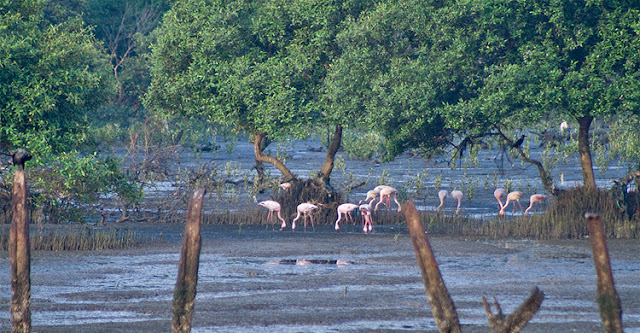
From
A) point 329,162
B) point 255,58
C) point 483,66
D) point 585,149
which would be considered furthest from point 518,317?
point 329,162

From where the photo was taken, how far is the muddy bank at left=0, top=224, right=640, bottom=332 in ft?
34.3

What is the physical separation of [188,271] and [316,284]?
5.28 m

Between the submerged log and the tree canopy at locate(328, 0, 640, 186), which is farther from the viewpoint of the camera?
the tree canopy at locate(328, 0, 640, 186)

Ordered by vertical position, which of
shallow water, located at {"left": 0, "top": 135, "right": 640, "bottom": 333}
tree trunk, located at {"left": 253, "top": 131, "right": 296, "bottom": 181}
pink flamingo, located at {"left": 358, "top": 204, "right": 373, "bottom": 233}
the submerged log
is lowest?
shallow water, located at {"left": 0, "top": 135, "right": 640, "bottom": 333}

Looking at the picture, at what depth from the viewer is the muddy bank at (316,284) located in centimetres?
1045

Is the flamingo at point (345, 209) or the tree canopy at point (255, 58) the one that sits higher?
the tree canopy at point (255, 58)

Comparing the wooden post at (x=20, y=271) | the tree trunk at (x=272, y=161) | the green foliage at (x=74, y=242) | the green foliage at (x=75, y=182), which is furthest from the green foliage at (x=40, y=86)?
the wooden post at (x=20, y=271)

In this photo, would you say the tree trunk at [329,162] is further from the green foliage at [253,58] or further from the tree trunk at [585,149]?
the tree trunk at [585,149]

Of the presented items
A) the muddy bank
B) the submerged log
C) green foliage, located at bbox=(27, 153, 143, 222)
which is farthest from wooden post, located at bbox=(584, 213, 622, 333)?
green foliage, located at bbox=(27, 153, 143, 222)

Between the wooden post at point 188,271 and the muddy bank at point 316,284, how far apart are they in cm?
205

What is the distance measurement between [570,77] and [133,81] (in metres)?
23.2

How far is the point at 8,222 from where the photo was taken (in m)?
19.6

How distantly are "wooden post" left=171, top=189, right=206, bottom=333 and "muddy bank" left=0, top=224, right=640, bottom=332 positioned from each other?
2.05m

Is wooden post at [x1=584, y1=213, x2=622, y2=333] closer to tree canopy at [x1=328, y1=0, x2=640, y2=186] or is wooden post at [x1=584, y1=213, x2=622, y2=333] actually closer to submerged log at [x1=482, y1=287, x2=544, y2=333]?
submerged log at [x1=482, y1=287, x2=544, y2=333]
